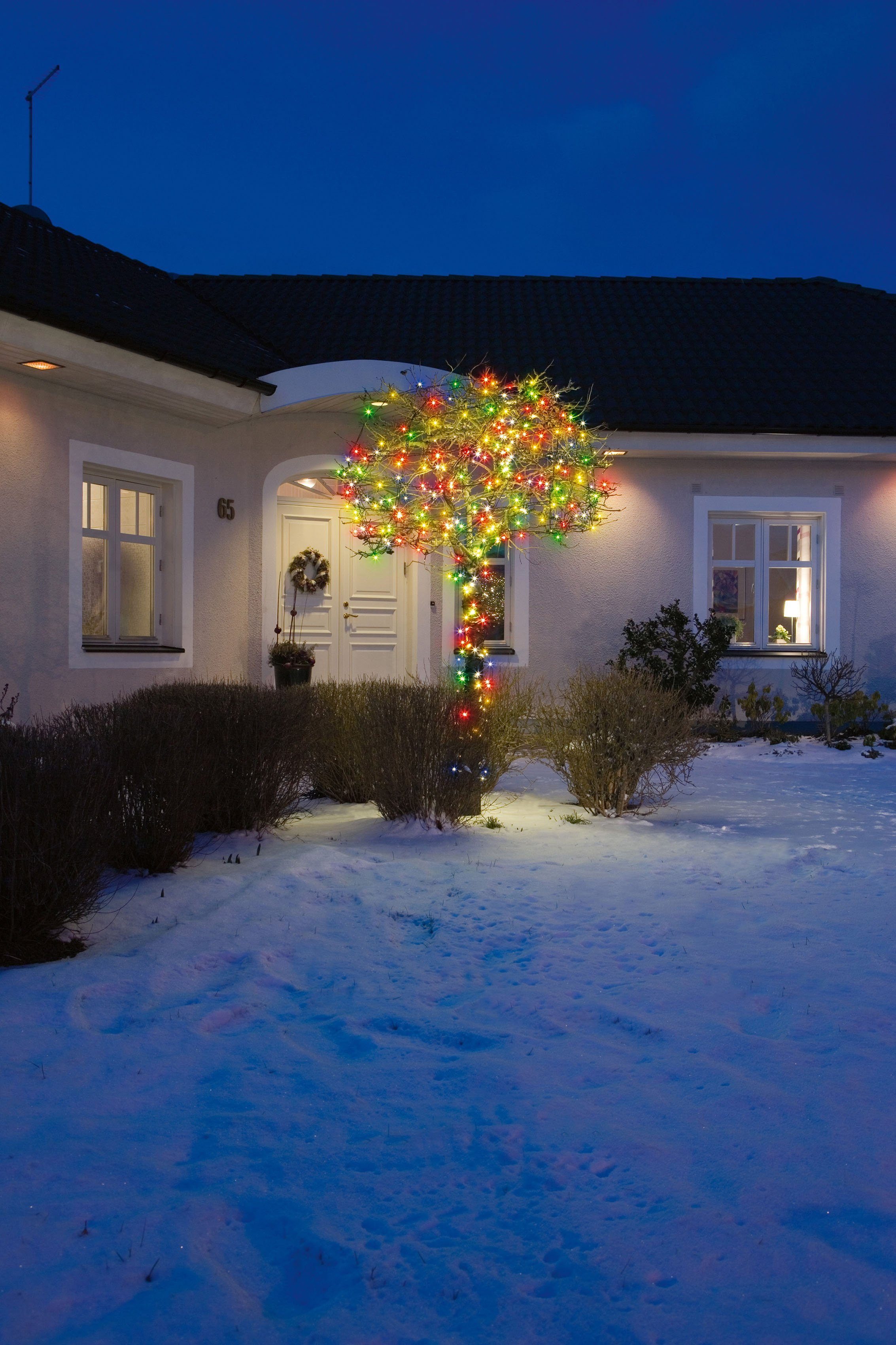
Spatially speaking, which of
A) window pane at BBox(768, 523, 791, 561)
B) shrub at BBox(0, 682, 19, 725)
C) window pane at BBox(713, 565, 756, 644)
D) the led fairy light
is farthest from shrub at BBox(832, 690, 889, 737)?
shrub at BBox(0, 682, 19, 725)

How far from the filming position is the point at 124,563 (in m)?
9.60

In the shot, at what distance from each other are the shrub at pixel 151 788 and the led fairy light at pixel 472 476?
3552mm

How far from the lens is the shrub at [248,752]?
5.86 meters

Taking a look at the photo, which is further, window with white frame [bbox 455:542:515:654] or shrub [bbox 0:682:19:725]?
window with white frame [bbox 455:542:515:654]

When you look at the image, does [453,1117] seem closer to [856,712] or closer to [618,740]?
[618,740]

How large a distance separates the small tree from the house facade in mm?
264

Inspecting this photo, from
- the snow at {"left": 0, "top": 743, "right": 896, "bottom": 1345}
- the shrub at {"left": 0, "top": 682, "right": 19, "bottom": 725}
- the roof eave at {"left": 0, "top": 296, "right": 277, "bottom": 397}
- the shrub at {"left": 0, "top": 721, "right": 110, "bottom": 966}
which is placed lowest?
the snow at {"left": 0, "top": 743, "right": 896, "bottom": 1345}

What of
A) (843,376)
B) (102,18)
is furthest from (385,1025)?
(102,18)

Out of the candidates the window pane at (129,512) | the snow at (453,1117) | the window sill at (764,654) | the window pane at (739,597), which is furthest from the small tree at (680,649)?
the snow at (453,1117)

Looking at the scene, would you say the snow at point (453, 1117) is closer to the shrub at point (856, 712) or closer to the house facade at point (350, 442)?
the house facade at point (350, 442)

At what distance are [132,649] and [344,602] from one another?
9.58 ft

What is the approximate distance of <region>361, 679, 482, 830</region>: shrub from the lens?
20.6 feet

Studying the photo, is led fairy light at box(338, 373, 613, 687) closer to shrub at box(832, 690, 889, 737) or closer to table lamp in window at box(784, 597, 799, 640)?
shrub at box(832, 690, 889, 737)

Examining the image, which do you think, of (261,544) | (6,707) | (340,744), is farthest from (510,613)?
(6,707)
